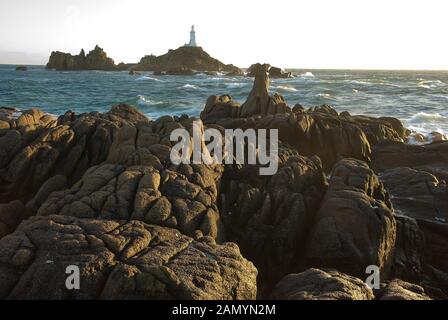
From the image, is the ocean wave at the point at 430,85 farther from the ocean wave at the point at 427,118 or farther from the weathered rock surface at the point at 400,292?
the weathered rock surface at the point at 400,292

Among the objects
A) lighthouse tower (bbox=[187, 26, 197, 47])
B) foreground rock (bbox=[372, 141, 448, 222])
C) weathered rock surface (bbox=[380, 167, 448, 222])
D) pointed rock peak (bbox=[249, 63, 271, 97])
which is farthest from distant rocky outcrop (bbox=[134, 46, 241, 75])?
weathered rock surface (bbox=[380, 167, 448, 222])

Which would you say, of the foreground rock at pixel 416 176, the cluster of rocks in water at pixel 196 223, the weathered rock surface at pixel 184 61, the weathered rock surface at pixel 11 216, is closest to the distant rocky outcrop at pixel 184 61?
the weathered rock surface at pixel 184 61

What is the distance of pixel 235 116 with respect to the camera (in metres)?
22.2

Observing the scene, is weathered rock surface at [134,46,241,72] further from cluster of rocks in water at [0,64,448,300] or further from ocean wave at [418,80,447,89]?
cluster of rocks in water at [0,64,448,300]

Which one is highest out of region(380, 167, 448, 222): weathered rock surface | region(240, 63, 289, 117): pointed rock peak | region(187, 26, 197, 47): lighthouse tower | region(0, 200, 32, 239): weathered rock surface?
region(187, 26, 197, 47): lighthouse tower

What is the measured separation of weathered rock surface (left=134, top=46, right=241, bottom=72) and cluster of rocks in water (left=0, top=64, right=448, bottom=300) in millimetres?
155540

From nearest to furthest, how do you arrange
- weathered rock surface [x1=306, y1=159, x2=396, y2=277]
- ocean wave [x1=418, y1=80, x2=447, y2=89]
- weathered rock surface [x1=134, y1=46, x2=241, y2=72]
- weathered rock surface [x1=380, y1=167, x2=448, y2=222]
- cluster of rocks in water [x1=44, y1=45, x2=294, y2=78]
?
weathered rock surface [x1=306, y1=159, x2=396, y2=277] → weathered rock surface [x1=380, y1=167, x2=448, y2=222] → ocean wave [x1=418, y1=80, x2=447, y2=89] → cluster of rocks in water [x1=44, y1=45, x2=294, y2=78] → weathered rock surface [x1=134, y1=46, x2=241, y2=72]

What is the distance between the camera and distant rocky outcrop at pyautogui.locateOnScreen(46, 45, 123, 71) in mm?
162750

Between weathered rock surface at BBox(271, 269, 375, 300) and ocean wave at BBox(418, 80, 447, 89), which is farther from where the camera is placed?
ocean wave at BBox(418, 80, 447, 89)

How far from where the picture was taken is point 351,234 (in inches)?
349

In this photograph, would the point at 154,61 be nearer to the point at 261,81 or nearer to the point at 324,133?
the point at 261,81

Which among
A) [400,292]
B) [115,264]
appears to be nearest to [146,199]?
[115,264]
